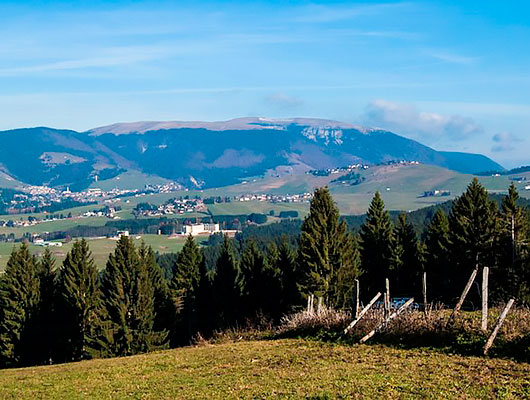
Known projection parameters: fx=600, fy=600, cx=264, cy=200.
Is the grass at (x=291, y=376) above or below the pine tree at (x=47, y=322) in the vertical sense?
above

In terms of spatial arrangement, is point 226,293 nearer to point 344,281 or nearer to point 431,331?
point 344,281

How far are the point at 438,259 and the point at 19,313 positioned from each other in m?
32.0

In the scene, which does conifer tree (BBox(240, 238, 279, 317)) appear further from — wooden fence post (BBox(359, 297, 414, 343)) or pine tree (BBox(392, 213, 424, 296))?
wooden fence post (BBox(359, 297, 414, 343))

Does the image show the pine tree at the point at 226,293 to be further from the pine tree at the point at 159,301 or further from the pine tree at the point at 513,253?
the pine tree at the point at 513,253

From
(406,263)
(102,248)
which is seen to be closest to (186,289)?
(406,263)

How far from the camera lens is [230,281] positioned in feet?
175

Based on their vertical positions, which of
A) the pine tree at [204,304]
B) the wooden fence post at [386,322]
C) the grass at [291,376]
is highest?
the wooden fence post at [386,322]

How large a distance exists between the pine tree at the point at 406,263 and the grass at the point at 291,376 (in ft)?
95.6

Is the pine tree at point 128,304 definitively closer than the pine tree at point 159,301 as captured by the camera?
Yes

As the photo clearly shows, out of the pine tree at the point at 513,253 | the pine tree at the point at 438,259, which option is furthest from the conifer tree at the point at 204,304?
the pine tree at the point at 513,253

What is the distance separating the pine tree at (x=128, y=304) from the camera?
3903 centimetres

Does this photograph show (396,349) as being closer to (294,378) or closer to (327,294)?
(294,378)

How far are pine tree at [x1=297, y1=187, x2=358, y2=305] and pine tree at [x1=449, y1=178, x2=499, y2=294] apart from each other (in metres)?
8.94

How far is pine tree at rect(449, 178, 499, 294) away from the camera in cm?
4366
